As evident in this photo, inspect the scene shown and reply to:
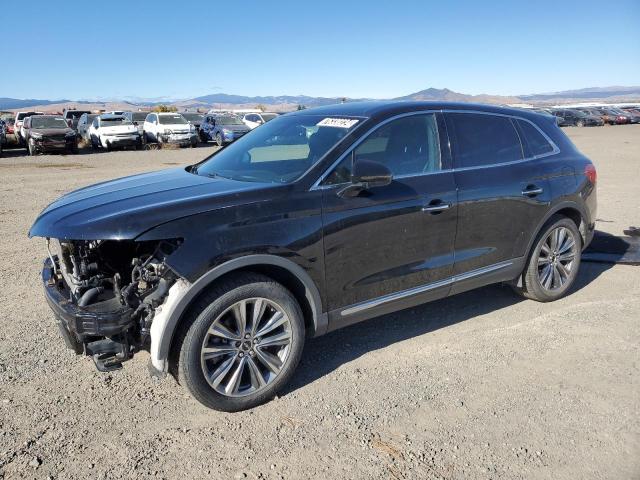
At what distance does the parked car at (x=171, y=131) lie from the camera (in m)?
26.2

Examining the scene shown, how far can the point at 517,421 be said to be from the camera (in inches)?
129

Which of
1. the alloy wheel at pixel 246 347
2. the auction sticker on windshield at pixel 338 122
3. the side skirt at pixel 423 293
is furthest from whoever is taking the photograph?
the auction sticker on windshield at pixel 338 122

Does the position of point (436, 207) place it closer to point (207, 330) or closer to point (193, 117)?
point (207, 330)

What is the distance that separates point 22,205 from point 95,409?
8318 mm

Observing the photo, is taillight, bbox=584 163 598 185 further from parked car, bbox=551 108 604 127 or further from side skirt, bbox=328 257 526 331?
parked car, bbox=551 108 604 127

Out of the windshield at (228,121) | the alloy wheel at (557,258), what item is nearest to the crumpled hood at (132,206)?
the alloy wheel at (557,258)

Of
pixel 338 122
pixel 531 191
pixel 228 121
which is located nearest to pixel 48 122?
pixel 228 121

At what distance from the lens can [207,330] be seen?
3176mm

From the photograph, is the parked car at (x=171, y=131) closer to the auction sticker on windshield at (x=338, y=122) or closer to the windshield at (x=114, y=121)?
the windshield at (x=114, y=121)

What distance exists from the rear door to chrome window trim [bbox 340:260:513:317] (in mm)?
18

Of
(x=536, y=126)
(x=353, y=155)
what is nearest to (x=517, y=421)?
(x=353, y=155)

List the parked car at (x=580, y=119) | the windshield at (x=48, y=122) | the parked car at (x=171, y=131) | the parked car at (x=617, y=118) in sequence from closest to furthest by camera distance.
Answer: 1. the windshield at (x=48, y=122)
2. the parked car at (x=171, y=131)
3. the parked car at (x=580, y=119)
4. the parked car at (x=617, y=118)

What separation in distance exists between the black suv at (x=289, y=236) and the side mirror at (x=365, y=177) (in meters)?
0.01

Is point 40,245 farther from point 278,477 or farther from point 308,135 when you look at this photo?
point 278,477
